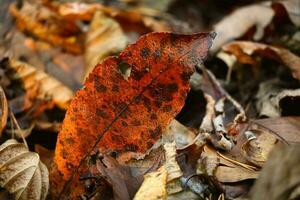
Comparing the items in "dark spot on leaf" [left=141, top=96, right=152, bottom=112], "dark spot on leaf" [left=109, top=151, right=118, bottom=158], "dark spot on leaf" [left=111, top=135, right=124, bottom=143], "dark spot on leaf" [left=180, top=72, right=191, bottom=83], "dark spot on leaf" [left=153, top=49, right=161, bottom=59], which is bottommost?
"dark spot on leaf" [left=109, top=151, right=118, bottom=158]

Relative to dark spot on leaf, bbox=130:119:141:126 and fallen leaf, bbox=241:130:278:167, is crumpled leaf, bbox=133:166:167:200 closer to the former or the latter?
dark spot on leaf, bbox=130:119:141:126

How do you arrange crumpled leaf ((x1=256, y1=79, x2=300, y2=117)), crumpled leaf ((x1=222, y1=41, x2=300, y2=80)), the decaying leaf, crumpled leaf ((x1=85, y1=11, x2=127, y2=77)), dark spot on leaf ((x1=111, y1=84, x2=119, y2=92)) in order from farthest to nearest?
crumpled leaf ((x1=85, y1=11, x2=127, y2=77)) → crumpled leaf ((x1=222, y1=41, x2=300, y2=80)) → crumpled leaf ((x1=256, y1=79, x2=300, y2=117)) → the decaying leaf → dark spot on leaf ((x1=111, y1=84, x2=119, y2=92))

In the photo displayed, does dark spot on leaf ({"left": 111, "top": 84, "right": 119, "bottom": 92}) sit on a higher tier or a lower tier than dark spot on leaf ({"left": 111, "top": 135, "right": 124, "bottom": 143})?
higher

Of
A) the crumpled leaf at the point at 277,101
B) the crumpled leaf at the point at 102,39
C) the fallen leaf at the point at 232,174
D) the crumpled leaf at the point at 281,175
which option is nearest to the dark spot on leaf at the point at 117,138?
the fallen leaf at the point at 232,174

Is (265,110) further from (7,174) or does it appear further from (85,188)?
(7,174)

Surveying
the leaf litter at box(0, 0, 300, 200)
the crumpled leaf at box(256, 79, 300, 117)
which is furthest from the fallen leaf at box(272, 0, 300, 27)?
the crumpled leaf at box(256, 79, 300, 117)

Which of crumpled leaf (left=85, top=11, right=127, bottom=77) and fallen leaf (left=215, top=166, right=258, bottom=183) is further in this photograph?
crumpled leaf (left=85, top=11, right=127, bottom=77)

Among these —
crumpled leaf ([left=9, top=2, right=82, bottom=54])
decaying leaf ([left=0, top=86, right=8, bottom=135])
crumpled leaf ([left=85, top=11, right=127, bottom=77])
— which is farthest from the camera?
crumpled leaf ([left=9, top=2, right=82, bottom=54])

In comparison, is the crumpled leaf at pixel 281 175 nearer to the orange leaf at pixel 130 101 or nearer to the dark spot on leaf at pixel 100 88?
the orange leaf at pixel 130 101

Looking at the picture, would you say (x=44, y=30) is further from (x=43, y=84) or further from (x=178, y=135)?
(x=178, y=135)
